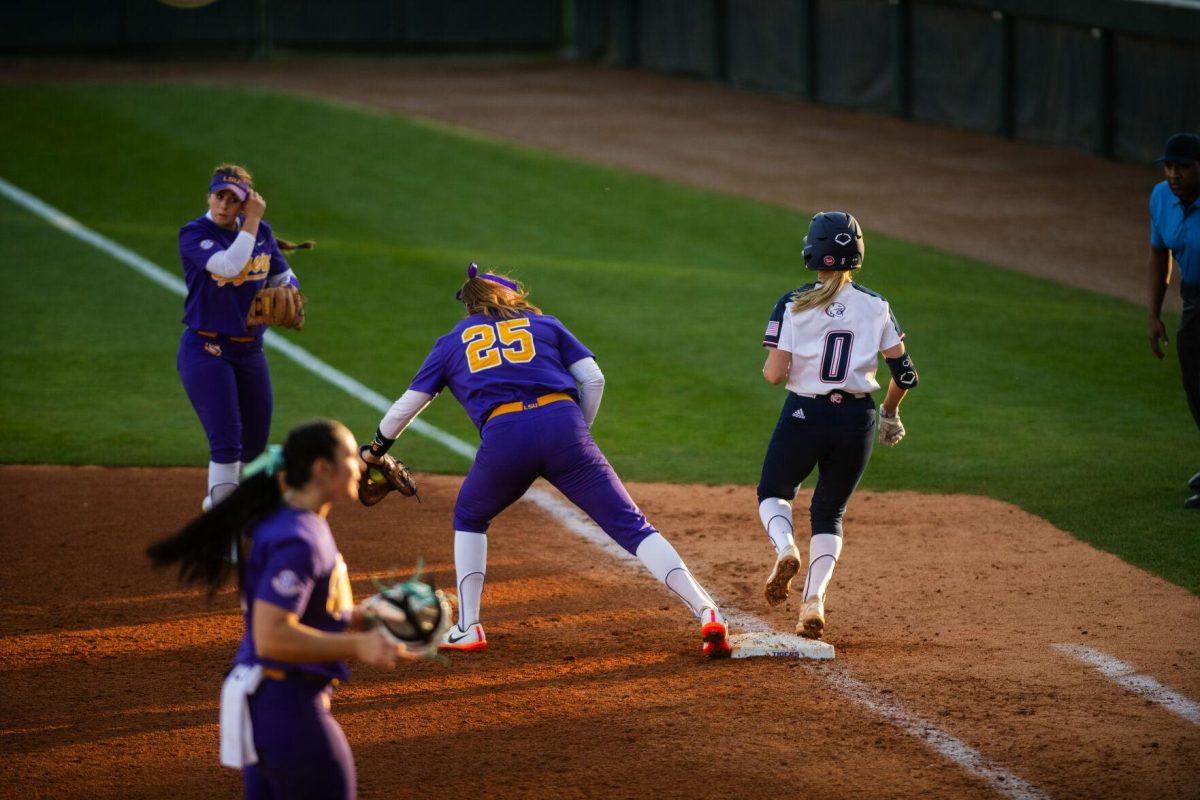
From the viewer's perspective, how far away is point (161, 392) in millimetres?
12477

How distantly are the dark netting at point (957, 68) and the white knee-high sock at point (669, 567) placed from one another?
17.6 meters

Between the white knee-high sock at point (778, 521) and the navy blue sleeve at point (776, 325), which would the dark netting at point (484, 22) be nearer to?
the navy blue sleeve at point (776, 325)

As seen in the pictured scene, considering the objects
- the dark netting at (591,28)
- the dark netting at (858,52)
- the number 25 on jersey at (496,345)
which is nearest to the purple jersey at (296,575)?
the number 25 on jersey at (496,345)

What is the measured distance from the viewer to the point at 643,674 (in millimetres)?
6719

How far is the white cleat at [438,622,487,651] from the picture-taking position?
7.03 m

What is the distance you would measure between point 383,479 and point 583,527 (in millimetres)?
2413

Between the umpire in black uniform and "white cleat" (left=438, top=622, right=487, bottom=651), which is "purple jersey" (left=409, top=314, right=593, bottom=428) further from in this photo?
the umpire in black uniform

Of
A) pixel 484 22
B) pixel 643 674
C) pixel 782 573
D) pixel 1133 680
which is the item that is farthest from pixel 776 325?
pixel 484 22

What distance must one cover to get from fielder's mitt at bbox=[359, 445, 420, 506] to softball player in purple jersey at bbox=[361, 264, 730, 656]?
0.08m

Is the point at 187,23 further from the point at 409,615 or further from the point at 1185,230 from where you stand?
the point at 409,615

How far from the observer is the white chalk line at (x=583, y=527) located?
567 centimetres

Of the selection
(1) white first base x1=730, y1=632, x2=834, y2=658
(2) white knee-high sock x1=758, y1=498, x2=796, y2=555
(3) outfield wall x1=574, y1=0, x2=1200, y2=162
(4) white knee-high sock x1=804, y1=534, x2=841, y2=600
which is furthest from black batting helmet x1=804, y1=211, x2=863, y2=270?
(3) outfield wall x1=574, y1=0, x2=1200, y2=162

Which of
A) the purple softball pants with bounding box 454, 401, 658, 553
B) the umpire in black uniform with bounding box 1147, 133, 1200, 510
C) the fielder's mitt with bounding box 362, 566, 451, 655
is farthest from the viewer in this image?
the umpire in black uniform with bounding box 1147, 133, 1200, 510

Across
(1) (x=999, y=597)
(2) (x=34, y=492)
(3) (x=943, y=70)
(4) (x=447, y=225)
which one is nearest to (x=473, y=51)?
(3) (x=943, y=70)
